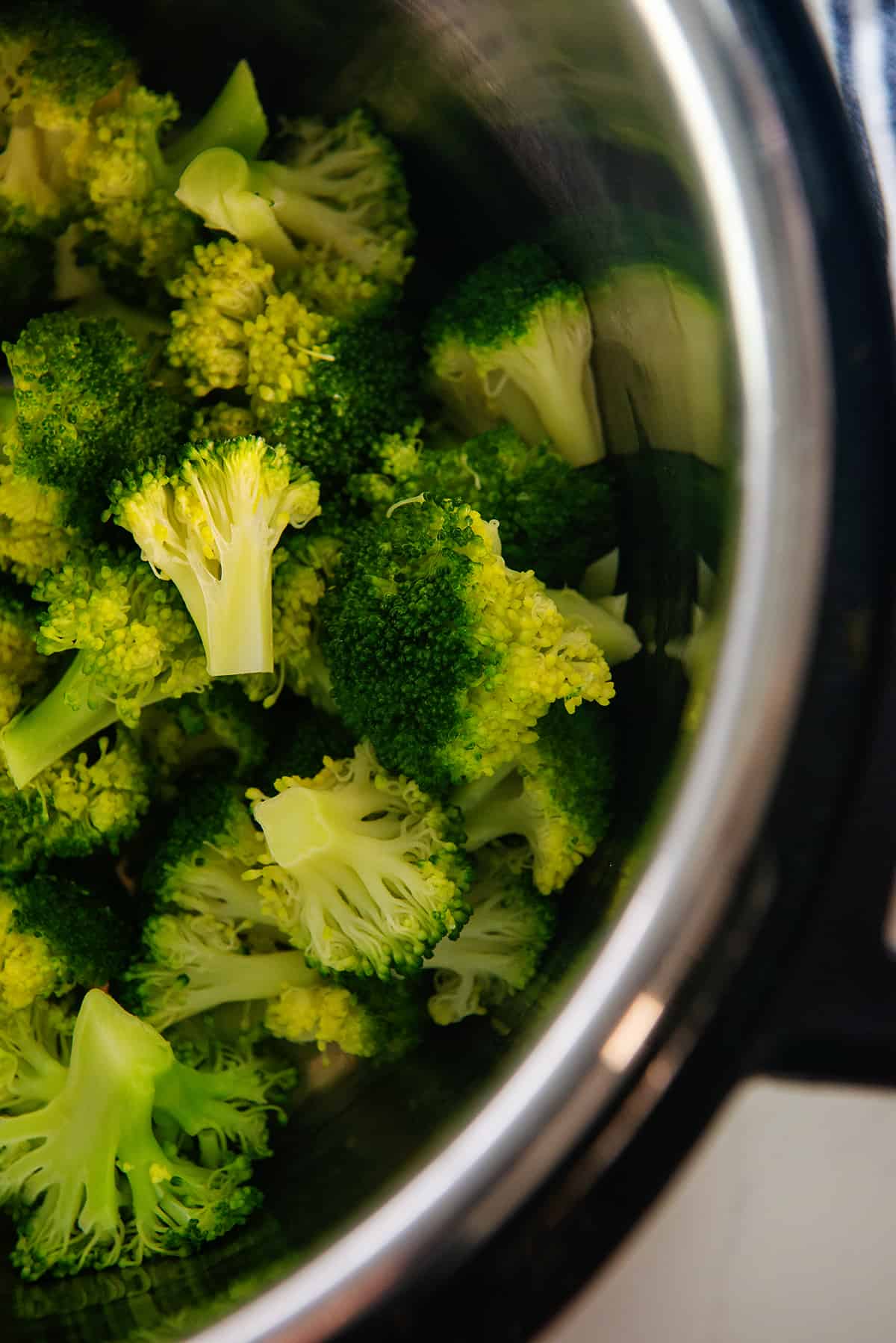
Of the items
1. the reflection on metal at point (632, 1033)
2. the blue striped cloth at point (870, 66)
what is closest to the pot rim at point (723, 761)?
the reflection on metal at point (632, 1033)

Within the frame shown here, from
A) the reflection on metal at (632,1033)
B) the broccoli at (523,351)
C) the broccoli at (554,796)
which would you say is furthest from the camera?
the broccoli at (523,351)

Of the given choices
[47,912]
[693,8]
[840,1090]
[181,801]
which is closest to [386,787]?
[181,801]

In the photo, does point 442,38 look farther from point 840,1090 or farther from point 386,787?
point 840,1090

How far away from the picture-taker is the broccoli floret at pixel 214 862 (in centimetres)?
120

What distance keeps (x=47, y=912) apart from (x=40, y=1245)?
0.34 m

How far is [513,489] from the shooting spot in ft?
3.79

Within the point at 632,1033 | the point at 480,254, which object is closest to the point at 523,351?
the point at 480,254

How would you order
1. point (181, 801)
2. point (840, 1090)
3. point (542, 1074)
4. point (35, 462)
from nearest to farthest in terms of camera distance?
point (542, 1074) < point (840, 1090) < point (35, 462) < point (181, 801)

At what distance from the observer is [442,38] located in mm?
1213

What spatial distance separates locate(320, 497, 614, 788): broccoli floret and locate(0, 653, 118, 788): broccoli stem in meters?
0.27

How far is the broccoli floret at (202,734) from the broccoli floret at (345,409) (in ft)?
A: 0.88

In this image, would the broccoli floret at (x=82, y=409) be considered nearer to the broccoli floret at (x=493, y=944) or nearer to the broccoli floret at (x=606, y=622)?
the broccoli floret at (x=606, y=622)

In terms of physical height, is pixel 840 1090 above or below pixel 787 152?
below

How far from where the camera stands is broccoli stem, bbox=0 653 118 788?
1.15m
